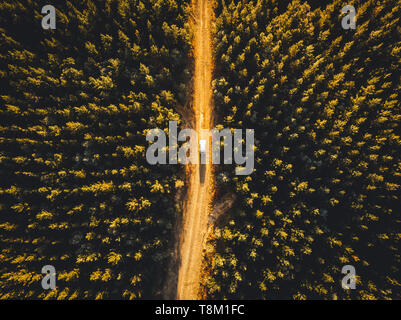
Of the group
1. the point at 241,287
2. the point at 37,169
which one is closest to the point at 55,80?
the point at 37,169

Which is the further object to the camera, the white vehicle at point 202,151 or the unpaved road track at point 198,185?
the white vehicle at point 202,151

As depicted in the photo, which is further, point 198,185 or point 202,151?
point 198,185

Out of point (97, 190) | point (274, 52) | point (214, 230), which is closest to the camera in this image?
point (97, 190)

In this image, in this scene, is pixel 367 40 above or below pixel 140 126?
above

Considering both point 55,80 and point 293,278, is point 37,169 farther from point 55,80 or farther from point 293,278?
point 293,278

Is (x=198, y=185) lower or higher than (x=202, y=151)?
lower

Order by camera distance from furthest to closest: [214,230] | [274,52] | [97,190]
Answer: [214,230] → [274,52] → [97,190]

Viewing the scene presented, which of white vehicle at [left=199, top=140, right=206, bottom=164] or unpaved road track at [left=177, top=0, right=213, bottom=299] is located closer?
unpaved road track at [left=177, top=0, right=213, bottom=299]

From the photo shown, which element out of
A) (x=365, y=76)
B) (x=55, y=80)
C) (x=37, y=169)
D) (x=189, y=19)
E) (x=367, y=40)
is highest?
(x=189, y=19)
